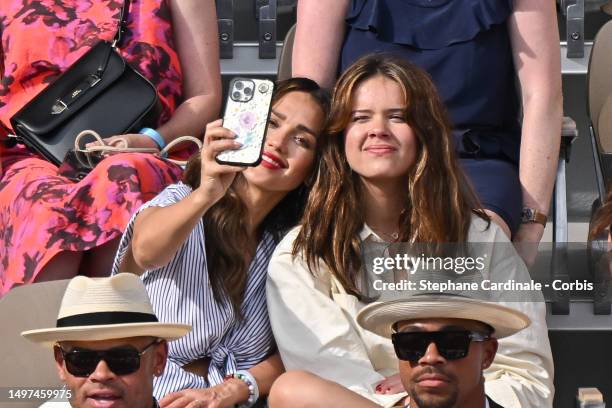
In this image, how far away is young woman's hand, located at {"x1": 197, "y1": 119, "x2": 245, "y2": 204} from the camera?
3387 mm

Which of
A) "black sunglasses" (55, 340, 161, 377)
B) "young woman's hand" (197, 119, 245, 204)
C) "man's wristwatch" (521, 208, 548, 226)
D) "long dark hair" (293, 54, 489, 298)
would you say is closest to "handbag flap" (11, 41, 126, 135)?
"long dark hair" (293, 54, 489, 298)

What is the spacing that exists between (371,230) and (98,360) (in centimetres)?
94

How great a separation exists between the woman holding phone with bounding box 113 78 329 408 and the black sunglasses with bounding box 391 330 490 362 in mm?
611

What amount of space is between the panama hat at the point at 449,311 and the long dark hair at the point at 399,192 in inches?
17.5

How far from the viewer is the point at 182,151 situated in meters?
4.50

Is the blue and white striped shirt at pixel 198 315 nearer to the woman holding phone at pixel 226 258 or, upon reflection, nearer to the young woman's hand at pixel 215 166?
the woman holding phone at pixel 226 258

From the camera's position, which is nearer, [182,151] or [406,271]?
[406,271]

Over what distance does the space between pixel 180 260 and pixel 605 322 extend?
141cm

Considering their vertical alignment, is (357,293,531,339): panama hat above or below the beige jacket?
above

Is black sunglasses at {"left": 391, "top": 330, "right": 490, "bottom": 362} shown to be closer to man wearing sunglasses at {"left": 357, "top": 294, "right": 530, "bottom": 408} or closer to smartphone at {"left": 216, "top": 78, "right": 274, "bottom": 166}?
man wearing sunglasses at {"left": 357, "top": 294, "right": 530, "bottom": 408}

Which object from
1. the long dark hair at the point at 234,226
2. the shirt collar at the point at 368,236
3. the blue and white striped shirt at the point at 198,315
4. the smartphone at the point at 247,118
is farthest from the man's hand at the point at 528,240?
the smartphone at the point at 247,118

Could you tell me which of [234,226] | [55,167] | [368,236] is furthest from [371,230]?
[55,167]

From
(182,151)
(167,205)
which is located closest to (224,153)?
(167,205)

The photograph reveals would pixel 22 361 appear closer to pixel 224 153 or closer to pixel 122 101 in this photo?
pixel 224 153
